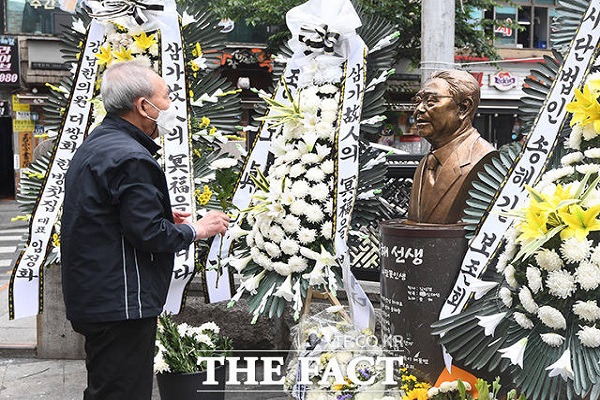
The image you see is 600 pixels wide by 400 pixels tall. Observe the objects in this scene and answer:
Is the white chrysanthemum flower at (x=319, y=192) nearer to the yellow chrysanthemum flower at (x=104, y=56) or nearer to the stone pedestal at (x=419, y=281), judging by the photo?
the stone pedestal at (x=419, y=281)

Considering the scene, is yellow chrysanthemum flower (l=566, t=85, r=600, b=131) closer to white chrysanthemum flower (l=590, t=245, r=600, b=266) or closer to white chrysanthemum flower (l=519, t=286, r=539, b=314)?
white chrysanthemum flower (l=590, t=245, r=600, b=266)

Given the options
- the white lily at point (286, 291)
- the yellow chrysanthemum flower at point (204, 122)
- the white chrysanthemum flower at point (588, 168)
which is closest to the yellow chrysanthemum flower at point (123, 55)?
the yellow chrysanthemum flower at point (204, 122)

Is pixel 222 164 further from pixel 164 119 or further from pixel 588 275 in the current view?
pixel 588 275

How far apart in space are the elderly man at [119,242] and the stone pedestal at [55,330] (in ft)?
9.49

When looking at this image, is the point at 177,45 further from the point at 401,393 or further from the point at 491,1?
the point at 491,1

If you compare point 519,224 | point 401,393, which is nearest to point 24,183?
point 401,393

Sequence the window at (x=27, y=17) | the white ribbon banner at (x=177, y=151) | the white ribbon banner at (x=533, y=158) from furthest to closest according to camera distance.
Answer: the window at (x=27, y=17)
the white ribbon banner at (x=177, y=151)
the white ribbon banner at (x=533, y=158)

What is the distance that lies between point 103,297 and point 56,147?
8.74 ft

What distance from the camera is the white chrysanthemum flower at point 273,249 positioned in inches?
176

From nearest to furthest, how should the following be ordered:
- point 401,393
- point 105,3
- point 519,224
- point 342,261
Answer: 1. point 519,224
2. point 401,393
3. point 342,261
4. point 105,3

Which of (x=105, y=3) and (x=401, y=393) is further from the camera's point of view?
(x=105, y=3)

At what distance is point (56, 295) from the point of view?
233 inches

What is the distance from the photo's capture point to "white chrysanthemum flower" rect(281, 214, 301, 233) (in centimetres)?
443

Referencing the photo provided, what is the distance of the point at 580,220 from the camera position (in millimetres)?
2717
